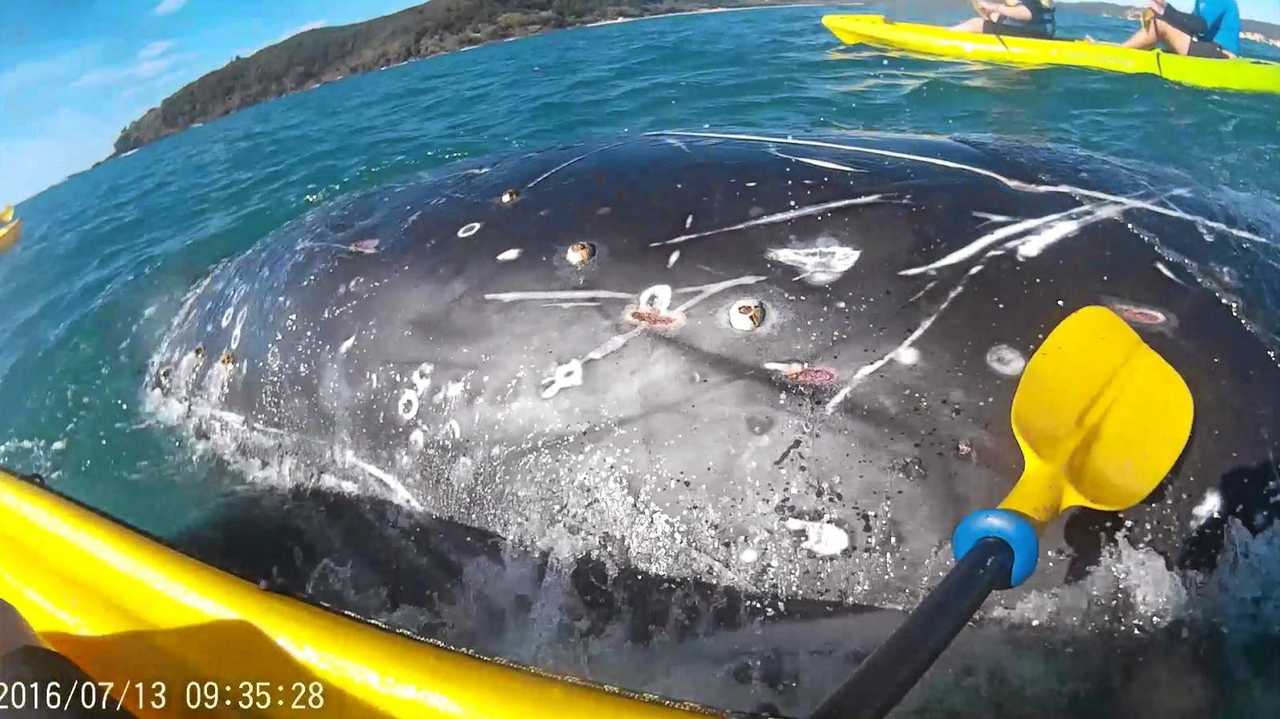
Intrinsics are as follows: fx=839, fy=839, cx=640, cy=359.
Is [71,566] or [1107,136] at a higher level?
[71,566]

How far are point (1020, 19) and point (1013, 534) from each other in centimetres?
1857

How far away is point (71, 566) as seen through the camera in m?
3.61

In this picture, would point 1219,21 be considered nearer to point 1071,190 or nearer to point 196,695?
point 1071,190

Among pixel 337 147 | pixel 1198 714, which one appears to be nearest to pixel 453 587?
pixel 1198 714

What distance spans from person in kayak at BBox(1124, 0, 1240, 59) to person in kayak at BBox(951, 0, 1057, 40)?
2346 millimetres

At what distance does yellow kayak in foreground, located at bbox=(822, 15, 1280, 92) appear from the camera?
13648 mm

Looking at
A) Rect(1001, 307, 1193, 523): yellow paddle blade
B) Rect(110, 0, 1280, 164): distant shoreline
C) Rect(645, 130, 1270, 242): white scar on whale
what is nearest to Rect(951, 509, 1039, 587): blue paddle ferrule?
Rect(1001, 307, 1193, 523): yellow paddle blade

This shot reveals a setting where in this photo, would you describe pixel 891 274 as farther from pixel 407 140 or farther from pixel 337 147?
pixel 337 147

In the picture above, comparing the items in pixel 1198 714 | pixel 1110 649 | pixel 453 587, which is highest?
pixel 453 587

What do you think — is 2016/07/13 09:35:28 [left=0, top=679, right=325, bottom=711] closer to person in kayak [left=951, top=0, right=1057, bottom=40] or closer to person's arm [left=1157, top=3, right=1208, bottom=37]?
person's arm [left=1157, top=3, right=1208, bottom=37]

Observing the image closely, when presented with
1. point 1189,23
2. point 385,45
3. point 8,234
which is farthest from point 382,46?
point 1189,23

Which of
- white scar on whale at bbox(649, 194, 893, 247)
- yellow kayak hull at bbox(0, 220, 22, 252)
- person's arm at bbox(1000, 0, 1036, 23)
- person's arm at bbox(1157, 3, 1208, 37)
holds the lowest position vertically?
person's arm at bbox(1157, 3, 1208, 37)

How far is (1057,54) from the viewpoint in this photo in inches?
618

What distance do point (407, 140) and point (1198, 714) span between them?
16908 millimetres
